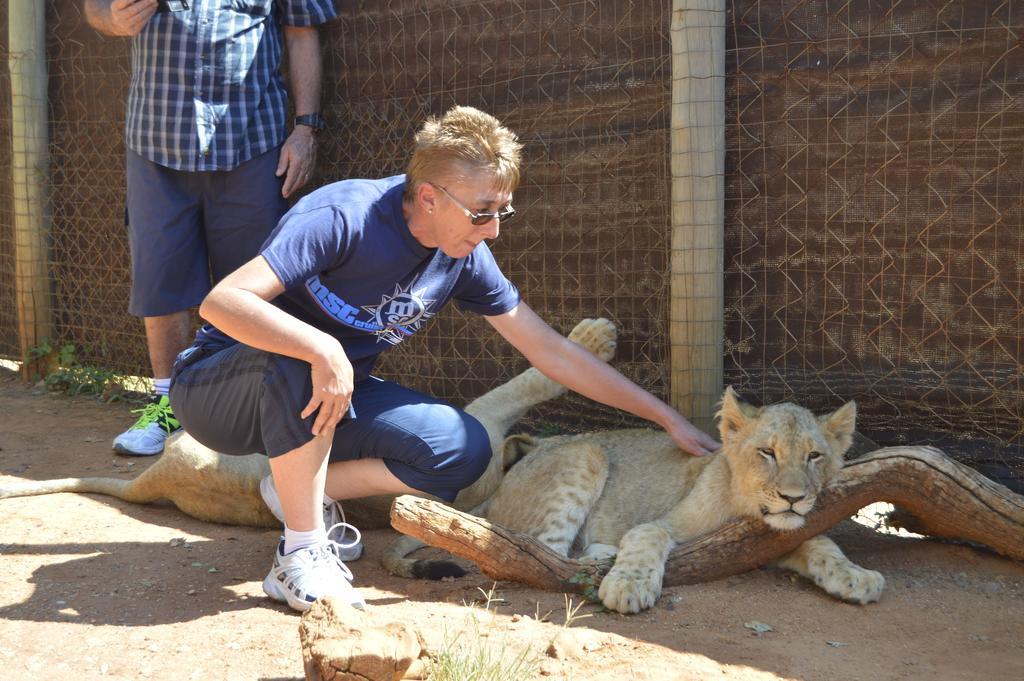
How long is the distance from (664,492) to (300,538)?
5.21 feet

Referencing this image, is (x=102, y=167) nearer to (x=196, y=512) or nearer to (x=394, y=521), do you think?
(x=196, y=512)

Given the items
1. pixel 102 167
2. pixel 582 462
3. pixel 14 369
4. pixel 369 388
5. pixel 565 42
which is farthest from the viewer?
pixel 14 369

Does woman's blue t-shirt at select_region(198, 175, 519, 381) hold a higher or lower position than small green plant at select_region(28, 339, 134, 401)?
higher

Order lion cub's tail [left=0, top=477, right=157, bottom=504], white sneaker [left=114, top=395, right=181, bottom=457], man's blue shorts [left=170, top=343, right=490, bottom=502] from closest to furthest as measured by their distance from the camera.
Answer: man's blue shorts [left=170, top=343, right=490, bottom=502], lion cub's tail [left=0, top=477, right=157, bottom=504], white sneaker [left=114, top=395, right=181, bottom=457]

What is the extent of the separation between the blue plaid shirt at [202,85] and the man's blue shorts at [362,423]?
5.74ft

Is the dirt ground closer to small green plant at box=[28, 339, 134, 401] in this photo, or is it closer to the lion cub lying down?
the lion cub lying down

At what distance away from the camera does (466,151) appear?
135 inches

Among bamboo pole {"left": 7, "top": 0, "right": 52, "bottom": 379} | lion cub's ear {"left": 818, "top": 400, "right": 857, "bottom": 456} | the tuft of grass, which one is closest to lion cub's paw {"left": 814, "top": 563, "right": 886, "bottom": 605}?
lion cub's ear {"left": 818, "top": 400, "right": 857, "bottom": 456}

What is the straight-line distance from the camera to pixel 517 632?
10.7 ft

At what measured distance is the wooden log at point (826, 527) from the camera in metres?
3.65

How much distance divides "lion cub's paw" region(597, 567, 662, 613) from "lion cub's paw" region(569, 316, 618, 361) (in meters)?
1.40

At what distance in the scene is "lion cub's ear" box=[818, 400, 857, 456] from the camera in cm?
391

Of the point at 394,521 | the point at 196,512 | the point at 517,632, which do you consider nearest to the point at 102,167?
the point at 196,512

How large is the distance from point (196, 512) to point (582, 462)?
1.70 meters
